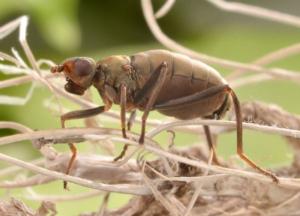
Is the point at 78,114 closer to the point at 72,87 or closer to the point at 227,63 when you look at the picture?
the point at 72,87

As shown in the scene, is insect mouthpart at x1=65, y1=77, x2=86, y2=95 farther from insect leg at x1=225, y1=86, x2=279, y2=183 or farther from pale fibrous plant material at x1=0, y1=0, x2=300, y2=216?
insect leg at x1=225, y1=86, x2=279, y2=183

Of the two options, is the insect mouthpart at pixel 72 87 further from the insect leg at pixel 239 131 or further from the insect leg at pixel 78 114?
the insect leg at pixel 239 131

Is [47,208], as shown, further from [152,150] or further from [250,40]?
[250,40]

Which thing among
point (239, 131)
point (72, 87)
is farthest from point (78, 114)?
point (239, 131)

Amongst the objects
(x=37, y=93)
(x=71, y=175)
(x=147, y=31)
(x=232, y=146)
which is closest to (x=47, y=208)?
(x=71, y=175)

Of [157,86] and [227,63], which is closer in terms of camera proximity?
[157,86]

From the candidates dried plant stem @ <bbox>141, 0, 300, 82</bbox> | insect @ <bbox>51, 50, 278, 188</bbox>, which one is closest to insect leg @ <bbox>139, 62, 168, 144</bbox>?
insect @ <bbox>51, 50, 278, 188</bbox>

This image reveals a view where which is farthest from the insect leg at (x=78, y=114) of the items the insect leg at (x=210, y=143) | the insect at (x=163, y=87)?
the insect leg at (x=210, y=143)

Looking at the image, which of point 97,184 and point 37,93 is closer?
point 97,184
